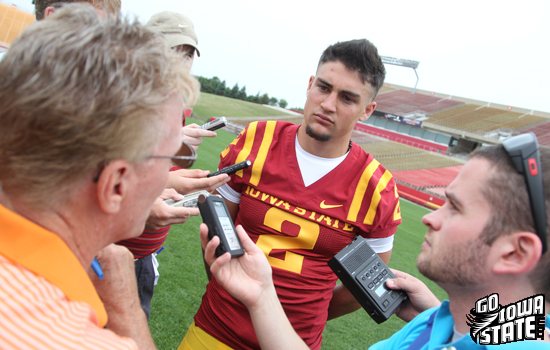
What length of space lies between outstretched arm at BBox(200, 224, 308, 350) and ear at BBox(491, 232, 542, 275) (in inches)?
32.3

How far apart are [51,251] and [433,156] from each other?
108 ft

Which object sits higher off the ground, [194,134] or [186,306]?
[194,134]

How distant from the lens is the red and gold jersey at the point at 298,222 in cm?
212

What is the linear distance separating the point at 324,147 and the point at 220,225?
87cm

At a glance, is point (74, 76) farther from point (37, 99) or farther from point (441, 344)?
point (441, 344)

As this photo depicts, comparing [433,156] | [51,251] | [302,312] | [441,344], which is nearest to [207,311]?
[302,312]

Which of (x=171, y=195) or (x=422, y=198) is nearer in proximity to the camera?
(x=171, y=195)

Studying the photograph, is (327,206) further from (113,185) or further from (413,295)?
(113,185)

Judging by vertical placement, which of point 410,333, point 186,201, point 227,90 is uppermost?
point 186,201

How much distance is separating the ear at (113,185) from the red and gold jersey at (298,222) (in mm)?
1189

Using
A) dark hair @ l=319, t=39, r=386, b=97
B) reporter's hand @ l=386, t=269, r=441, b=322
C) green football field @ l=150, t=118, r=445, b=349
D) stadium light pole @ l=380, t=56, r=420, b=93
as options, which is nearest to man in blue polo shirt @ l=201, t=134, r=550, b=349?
reporter's hand @ l=386, t=269, r=441, b=322

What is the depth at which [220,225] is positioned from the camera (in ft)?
5.58

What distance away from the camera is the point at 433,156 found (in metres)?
31.2

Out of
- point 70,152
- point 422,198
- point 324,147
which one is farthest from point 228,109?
point 70,152
